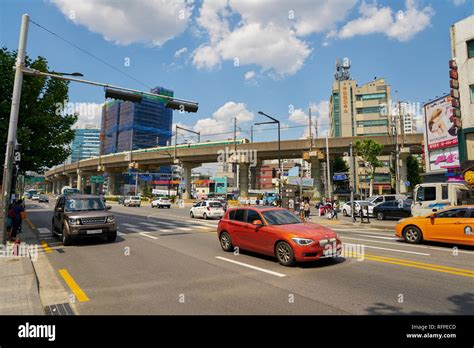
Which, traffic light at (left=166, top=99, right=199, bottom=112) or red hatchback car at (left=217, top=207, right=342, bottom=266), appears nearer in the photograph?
red hatchback car at (left=217, top=207, right=342, bottom=266)

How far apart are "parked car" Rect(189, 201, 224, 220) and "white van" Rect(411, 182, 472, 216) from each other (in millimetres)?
13808

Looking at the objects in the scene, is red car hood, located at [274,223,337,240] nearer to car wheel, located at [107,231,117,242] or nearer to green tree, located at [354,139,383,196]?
car wheel, located at [107,231,117,242]

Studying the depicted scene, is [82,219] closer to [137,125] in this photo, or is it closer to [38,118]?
[38,118]

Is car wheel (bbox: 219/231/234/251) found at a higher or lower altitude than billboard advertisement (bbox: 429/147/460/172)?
lower

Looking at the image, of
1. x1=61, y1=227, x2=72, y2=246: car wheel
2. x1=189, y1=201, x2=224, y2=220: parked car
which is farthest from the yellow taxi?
x1=189, y1=201, x2=224, y2=220: parked car

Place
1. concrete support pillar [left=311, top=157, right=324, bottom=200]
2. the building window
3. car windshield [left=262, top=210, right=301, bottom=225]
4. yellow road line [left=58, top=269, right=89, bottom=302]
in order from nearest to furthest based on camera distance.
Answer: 1. yellow road line [left=58, top=269, right=89, bottom=302]
2. car windshield [left=262, top=210, right=301, bottom=225]
3. the building window
4. concrete support pillar [left=311, top=157, right=324, bottom=200]

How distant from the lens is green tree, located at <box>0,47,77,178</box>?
15633mm

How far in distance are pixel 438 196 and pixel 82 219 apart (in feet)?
62.4

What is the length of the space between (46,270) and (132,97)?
6651 mm

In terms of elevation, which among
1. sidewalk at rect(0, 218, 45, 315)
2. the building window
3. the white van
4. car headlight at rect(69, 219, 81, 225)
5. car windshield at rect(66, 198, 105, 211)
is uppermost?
the building window

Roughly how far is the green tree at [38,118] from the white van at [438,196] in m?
22.0

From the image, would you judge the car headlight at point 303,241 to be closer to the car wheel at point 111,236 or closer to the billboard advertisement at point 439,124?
the car wheel at point 111,236
